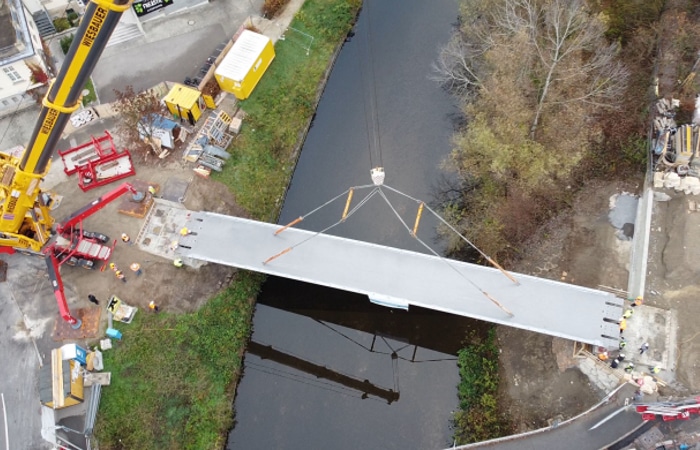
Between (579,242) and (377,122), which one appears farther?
(377,122)

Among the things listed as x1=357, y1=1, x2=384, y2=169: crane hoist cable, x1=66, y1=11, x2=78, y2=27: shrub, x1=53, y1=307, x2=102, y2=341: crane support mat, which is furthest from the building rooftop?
x1=357, y1=1, x2=384, y2=169: crane hoist cable

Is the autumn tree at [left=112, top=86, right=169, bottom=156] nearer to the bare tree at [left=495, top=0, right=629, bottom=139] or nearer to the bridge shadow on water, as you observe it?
the bridge shadow on water

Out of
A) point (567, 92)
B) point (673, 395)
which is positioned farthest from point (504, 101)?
point (673, 395)

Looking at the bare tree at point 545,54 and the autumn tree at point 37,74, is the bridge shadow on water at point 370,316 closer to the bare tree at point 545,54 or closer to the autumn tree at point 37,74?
the bare tree at point 545,54

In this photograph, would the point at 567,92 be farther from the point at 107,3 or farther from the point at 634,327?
the point at 107,3

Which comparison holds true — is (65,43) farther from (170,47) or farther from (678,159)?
(678,159)

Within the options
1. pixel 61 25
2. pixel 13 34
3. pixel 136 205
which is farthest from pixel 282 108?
pixel 13 34

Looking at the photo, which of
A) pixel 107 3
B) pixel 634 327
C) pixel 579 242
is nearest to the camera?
pixel 107 3
